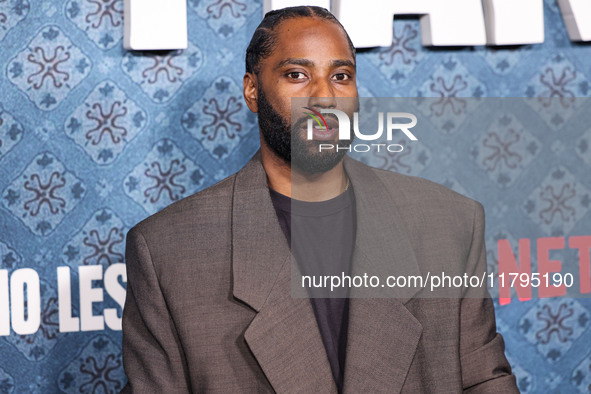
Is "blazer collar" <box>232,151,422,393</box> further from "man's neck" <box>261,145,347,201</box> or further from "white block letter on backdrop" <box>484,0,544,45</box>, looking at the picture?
"white block letter on backdrop" <box>484,0,544,45</box>

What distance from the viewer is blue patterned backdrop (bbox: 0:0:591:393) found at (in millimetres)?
1890

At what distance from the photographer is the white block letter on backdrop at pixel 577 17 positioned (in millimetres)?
2102

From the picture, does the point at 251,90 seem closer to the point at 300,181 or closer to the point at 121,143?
the point at 300,181

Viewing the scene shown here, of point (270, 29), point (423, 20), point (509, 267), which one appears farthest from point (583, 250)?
point (270, 29)

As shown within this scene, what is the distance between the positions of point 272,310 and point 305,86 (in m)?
0.47

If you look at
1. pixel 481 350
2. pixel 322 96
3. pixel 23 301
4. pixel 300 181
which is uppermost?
pixel 322 96

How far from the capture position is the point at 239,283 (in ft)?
4.46

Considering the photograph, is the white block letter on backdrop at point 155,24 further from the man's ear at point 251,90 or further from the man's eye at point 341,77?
the man's eye at point 341,77

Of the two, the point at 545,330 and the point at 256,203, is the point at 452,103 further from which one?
the point at 256,203

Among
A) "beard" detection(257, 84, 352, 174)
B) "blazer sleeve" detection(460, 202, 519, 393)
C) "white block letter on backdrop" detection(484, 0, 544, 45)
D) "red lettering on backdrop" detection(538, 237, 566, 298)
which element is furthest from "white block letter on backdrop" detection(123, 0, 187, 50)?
"red lettering on backdrop" detection(538, 237, 566, 298)

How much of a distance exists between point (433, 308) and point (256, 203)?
435mm

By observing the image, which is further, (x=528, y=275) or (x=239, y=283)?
(x=528, y=275)

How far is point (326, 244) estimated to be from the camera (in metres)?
1.44

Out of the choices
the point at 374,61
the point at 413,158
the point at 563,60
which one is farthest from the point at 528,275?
the point at 374,61
